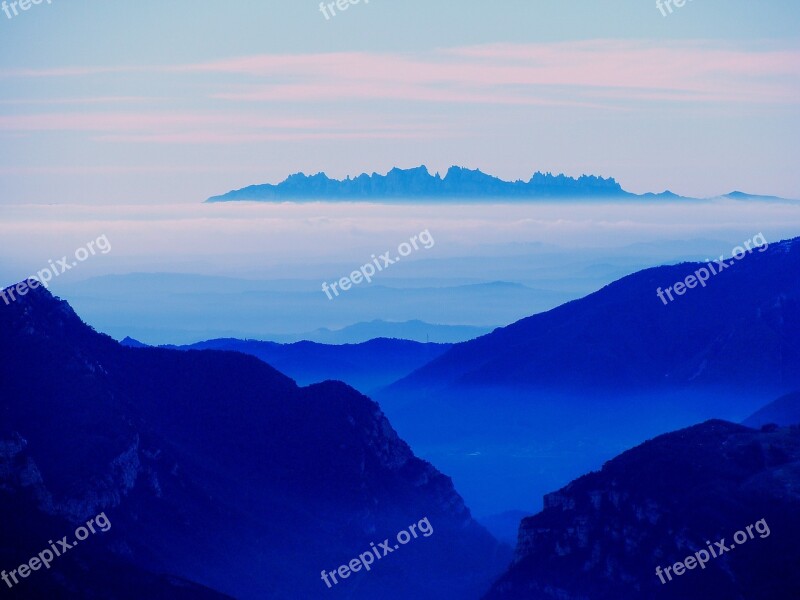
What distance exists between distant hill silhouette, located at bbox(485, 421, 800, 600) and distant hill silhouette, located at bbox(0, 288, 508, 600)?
19232 mm

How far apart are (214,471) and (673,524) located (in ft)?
182

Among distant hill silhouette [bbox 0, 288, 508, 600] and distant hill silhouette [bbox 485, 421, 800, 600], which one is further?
distant hill silhouette [bbox 0, 288, 508, 600]

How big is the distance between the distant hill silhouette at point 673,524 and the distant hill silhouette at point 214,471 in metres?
19.2

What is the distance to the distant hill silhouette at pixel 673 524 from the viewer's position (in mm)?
122125

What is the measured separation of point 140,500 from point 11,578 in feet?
127

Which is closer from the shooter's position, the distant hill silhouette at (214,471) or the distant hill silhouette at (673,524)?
the distant hill silhouette at (673,524)

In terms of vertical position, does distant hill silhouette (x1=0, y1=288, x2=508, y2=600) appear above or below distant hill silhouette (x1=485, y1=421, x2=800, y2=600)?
above

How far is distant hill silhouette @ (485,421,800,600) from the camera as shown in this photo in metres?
122

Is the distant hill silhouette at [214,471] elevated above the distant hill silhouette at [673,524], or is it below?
above

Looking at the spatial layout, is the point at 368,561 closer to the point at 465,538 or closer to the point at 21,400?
the point at 465,538

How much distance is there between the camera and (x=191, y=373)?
7106 inches

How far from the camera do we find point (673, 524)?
128500 mm

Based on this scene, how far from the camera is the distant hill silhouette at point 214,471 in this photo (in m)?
141

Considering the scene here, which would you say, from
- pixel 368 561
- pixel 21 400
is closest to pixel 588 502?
pixel 368 561
